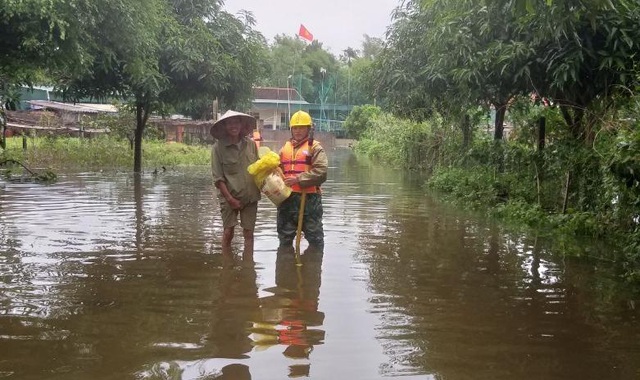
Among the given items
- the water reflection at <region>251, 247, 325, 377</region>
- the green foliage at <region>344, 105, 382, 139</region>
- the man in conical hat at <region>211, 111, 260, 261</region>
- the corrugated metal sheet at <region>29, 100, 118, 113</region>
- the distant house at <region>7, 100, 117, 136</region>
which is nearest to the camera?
the water reflection at <region>251, 247, 325, 377</region>

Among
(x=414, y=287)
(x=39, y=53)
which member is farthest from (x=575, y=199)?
(x=39, y=53)

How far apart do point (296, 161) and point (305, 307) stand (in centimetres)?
228

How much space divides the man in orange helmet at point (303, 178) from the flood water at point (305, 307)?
34cm

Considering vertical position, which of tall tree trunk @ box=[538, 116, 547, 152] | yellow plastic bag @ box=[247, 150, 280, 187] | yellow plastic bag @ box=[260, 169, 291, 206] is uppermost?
tall tree trunk @ box=[538, 116, 547, 152]

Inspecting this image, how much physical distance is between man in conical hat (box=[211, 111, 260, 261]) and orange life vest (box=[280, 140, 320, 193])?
0.39m

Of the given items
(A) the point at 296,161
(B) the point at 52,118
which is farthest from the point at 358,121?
(A) the point at 296,161

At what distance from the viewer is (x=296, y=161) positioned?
24.1 feet

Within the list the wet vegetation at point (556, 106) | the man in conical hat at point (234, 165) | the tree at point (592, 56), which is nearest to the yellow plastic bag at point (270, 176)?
the man in conical hat at point (234, 165)

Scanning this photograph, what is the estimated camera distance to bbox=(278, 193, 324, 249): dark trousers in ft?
25.0

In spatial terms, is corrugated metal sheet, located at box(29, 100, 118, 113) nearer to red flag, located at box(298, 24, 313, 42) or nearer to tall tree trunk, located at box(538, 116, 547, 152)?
red flag, located at box(298, 24, 313, 42)

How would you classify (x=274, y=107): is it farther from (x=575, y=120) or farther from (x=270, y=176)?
(x=270, y=176)

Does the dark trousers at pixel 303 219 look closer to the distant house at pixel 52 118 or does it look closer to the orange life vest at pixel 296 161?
the orange life vest at pixel 296 161

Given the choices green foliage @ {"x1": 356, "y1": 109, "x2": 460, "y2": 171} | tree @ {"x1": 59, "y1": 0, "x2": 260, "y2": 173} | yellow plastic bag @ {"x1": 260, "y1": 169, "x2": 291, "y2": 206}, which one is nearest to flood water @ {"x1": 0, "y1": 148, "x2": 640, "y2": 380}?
yellow plastic bag @ {"x1": 260, "y1": 169, "x2": 291, "y2": 206}

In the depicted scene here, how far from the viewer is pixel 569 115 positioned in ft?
36.6
